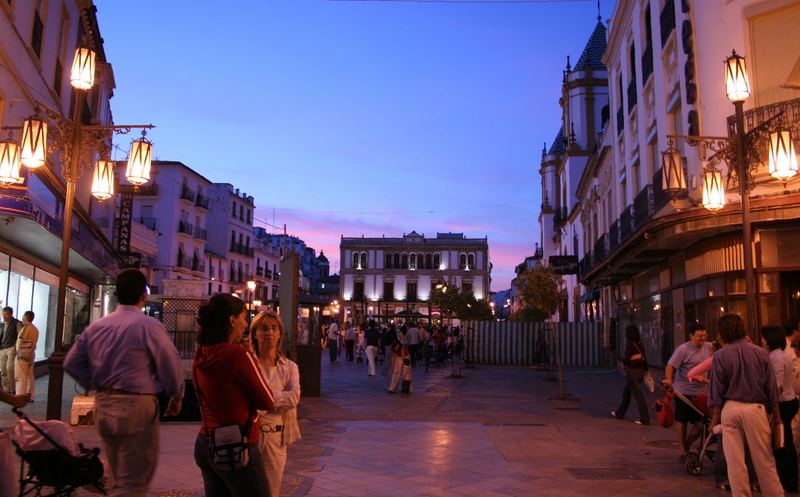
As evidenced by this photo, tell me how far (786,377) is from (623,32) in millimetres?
18241

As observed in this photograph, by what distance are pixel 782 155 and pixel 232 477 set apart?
8.53 metres

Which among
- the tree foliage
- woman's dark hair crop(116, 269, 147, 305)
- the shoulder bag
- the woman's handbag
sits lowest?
the shoulder bag

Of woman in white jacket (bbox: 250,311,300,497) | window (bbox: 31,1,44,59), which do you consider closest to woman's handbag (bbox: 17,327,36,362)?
window (bbox: 31,1,44,59)

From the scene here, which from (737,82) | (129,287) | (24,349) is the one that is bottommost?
(24,349)

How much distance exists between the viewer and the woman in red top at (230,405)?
343 cm

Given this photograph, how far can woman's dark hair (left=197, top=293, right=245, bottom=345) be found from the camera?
3.58 meters

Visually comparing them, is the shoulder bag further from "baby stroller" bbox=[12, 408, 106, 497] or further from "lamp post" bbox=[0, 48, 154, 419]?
"lamp post" bbox=[0, 48, 154, 419]

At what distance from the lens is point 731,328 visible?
580 centimetres

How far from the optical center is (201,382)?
349 cm

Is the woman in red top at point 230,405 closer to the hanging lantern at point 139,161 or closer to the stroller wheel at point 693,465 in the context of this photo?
the stroller wheel at point 693,465

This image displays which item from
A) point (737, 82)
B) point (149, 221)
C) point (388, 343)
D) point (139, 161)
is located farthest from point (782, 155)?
point (149, 221)

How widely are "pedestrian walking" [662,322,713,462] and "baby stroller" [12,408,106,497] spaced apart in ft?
20.6

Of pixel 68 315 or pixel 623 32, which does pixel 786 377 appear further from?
pixel 68 315

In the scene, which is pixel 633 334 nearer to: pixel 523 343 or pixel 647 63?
pixel 647 63
